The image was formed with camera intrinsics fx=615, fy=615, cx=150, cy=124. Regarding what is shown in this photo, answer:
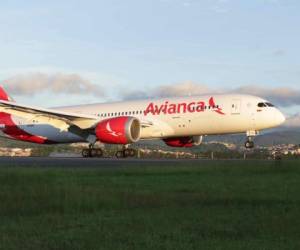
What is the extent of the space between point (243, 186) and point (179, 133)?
22918 mm

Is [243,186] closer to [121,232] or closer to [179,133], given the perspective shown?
[121,232]

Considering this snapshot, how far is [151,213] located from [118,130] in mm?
26242

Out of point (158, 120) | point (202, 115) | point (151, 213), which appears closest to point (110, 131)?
point (158, 120)

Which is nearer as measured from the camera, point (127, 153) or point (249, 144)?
point (249, 144)

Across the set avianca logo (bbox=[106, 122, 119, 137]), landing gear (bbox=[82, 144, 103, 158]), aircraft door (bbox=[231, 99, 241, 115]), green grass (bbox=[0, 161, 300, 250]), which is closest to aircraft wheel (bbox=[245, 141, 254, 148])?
aircraft door (bbox=[231, 99, 241, 115])

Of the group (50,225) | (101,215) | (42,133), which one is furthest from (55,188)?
(42,133)

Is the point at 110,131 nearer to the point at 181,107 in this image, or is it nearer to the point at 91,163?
the point at 181,107

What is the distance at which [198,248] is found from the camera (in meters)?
7.28

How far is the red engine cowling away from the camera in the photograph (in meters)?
36.4

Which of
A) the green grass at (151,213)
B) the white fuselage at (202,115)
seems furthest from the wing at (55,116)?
the green grass at (151,213)

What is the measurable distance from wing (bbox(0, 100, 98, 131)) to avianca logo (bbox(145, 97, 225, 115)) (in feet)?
12.7

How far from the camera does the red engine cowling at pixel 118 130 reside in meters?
36.4

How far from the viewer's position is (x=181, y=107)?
3778 cm

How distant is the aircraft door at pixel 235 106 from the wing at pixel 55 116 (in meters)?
9.04
